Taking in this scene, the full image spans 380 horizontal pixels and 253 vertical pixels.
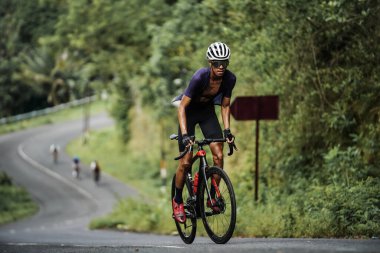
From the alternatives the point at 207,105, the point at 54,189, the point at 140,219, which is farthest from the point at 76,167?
the point at 207,105

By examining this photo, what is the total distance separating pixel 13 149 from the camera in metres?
57.8

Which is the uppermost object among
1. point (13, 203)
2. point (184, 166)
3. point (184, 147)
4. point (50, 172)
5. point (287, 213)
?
point (184, 147)

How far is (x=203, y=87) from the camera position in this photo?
909 cm

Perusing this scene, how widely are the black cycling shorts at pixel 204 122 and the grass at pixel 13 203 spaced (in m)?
26.9

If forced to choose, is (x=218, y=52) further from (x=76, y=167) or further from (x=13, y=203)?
(x=76, y=167)

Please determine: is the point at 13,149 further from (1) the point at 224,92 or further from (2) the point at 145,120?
(1) the point at 224,92

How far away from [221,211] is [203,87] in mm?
1465

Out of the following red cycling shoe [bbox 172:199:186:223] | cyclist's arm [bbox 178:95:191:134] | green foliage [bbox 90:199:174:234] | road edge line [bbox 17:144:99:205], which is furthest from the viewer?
road edge line [bbox 17:144:99:205]

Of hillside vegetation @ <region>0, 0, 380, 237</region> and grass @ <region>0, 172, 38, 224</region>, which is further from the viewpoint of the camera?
grass @ <region>0, 172, 38, 224</region>

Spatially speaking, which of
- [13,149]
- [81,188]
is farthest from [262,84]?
[13,149]

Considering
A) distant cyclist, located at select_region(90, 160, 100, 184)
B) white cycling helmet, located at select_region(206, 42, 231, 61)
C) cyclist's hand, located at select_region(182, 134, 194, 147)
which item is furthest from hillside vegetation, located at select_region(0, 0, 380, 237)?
distant cyclist, located at select_region(90, 160, 100, 184)

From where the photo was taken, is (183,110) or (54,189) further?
(54,189)

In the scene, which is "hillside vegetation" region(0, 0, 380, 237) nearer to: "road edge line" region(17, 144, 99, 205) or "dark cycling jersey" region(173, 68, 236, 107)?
"dark cycling jersey" region(173, 68, 236, 107)

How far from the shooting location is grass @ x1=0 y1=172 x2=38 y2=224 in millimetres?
36650
